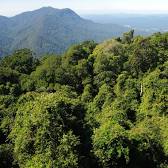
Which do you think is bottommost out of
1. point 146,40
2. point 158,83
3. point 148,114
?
point 148,114

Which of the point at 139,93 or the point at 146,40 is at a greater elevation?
the point at 146,40

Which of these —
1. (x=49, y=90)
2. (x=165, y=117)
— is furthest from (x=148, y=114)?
(x=49, y=90)

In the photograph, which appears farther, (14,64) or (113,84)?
(14,64)

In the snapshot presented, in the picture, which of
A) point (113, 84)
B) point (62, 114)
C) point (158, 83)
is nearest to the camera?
point (62, 114)

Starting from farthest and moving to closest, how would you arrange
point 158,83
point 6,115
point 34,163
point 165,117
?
point 158,83
point 165,117
point 6,115
point 34,163

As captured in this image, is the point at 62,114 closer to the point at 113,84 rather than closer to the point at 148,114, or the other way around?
the point at 148,114

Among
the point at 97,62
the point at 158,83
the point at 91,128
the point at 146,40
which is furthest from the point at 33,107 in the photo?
the point at 146,40

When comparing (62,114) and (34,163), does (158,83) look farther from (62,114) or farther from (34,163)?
(34,163)
